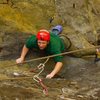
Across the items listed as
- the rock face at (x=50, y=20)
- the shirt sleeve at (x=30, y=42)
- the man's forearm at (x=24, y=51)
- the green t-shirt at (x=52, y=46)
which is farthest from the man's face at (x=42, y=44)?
the rock face at (x=50, y=20)

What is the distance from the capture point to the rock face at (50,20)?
10.2 m

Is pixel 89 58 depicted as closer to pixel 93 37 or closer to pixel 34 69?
pixel 34 69

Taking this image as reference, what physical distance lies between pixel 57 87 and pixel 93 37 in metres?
5.40

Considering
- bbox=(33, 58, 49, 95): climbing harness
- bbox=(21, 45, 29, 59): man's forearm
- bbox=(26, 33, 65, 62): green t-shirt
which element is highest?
bbox=(26, 33, 65, 62): green t-shirt

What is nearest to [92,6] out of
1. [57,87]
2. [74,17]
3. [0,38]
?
[74,17]

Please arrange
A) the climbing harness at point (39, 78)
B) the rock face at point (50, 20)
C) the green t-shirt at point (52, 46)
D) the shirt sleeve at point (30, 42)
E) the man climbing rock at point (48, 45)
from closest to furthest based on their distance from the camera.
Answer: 1. the climbing harness at point (39, 78)
2. the man climbing rock at point (48, 45)
3. the green t-shirt at point (52, 46)
4. the shirt sleeve at point (30, 42)
5. the rock face at point (50, 20)

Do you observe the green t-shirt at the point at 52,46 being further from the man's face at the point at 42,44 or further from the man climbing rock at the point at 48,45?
the man's face at the point at 42,44

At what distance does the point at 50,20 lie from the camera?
1277 cm

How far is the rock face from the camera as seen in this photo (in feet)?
33.5

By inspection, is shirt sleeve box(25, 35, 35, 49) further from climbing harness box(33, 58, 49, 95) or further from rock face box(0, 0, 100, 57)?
rock face box(0, 0, 100, 57)

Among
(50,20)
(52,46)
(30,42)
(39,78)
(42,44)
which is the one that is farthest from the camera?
(50,20)

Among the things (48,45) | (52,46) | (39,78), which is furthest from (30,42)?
(39,78)

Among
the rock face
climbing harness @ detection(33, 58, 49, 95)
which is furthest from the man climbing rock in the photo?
the rock face

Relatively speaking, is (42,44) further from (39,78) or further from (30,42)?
(39,78)
